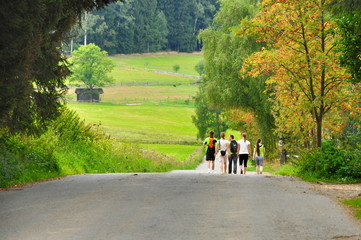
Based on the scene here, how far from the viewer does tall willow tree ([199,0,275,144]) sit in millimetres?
42656

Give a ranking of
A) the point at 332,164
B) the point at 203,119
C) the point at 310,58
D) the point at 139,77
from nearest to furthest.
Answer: the point at 332,164, the point at 310,58, the point at 203,119, the point at 139,77

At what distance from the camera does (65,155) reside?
2497cm

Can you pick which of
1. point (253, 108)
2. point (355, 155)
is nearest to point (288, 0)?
point (355, 155)

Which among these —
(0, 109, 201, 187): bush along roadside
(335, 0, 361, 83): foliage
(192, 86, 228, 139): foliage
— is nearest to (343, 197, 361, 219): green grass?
(335, 0, 361, 83): foliage

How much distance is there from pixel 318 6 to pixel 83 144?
11387mm

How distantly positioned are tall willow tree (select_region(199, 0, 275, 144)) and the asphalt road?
27.2 metres

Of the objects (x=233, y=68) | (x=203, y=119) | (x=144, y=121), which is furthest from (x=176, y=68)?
(x=233, y=68)

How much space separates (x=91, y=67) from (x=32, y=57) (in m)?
138

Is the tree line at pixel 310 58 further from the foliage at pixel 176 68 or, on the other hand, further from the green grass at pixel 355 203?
the foliage at pixel 176 68

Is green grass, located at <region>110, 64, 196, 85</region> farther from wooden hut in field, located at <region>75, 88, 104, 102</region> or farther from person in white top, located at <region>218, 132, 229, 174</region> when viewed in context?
person in white top, located at <region>218, 132, 229, 174</region>

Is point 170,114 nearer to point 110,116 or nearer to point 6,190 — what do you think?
point 110,116

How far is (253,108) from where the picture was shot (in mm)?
44875

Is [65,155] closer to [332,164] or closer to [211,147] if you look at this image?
[211,147]

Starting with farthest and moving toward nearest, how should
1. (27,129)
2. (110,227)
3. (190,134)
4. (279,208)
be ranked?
(190,134) < (27,129) < (279,208) < (110,227)
